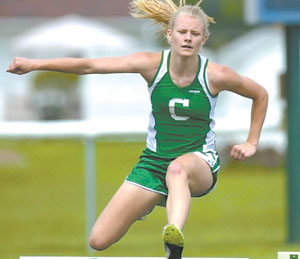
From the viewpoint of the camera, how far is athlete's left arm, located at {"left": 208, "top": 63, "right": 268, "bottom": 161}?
7.29 metres

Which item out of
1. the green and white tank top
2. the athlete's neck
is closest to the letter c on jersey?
the green and white tank top

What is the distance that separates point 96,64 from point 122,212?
0.92 metres

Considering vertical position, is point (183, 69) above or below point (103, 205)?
above

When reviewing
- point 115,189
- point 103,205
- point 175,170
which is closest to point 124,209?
point 175,170

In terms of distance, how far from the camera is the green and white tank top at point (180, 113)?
7.37 m

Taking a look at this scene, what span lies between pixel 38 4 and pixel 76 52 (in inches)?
292

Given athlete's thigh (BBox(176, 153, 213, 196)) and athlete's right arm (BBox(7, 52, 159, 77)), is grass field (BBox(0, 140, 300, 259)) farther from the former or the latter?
athlete's right arm (BBox(7, 52, 159, 77))

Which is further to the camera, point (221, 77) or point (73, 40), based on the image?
point (73, 40)

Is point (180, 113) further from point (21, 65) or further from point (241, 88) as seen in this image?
point (21, 65)

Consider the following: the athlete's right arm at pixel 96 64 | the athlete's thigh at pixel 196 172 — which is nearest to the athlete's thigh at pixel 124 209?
the athlete's thigh at pixel 196 172

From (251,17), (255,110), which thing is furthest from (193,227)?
(255,110)

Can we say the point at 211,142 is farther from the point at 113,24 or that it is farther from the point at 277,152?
the point at 113,24

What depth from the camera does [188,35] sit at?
718 cm

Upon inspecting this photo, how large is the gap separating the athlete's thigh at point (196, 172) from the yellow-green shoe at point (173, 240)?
1.82 feet
